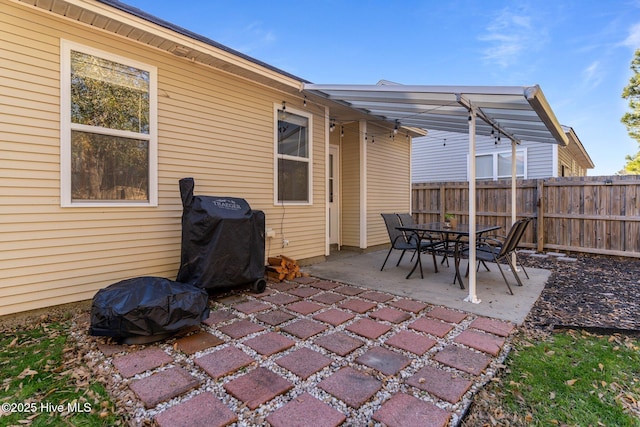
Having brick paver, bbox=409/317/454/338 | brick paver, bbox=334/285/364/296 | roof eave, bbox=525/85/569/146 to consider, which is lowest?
brick paver, bbox=409/317/454/338

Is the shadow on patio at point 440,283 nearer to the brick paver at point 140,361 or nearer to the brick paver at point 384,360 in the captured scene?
the brick paver at point 384,360

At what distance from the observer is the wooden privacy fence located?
6043mm

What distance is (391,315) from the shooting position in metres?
3.09

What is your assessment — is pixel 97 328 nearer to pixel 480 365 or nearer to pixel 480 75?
pixel 480 365

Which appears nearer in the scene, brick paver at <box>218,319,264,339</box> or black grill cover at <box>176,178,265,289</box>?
brick paver at <box>218,319,264,339</box>

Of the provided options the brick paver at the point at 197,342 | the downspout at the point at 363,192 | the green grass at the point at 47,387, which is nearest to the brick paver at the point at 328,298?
the brick paver at the point at 197,342

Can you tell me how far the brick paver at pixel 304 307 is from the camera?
3.23 meters

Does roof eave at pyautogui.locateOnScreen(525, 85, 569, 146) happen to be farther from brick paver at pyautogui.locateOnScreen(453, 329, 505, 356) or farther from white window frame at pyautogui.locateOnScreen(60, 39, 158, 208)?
white window frame at pyautogui.locateOnScreen(60, 39, 158, 208)

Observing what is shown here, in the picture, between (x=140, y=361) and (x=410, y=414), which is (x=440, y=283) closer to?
(x=410, y=414)

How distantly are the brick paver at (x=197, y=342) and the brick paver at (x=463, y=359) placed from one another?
173 cm

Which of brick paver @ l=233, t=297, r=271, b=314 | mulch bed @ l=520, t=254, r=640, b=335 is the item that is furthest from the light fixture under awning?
brick paver @ l=233, t=297, r=271, b=314

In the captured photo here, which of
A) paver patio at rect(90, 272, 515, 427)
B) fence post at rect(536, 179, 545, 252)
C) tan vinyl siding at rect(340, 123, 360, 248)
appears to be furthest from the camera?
fence post at rect(536, 179, 545, 252)

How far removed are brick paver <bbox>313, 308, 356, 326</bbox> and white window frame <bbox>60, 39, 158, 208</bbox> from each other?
2.31 meters

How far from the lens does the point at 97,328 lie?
7.91 feet
